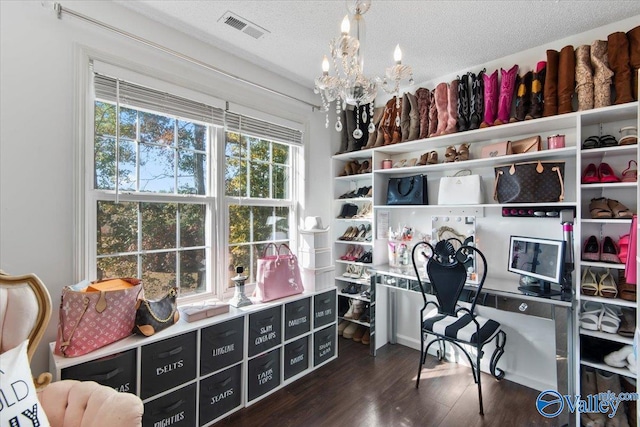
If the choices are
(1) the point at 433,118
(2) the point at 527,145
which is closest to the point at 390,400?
(2) the point at 527,145

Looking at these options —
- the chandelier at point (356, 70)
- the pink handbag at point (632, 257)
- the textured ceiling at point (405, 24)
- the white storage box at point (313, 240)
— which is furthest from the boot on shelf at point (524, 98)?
the white storage box at point (313, 240)

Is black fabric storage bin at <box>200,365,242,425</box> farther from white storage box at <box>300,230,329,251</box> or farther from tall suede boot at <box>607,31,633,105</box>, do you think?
tall suede boot at <box>607,31,633,105</box>

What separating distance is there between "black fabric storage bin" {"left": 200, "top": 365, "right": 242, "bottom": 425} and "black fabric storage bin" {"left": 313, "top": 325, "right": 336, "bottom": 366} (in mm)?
728

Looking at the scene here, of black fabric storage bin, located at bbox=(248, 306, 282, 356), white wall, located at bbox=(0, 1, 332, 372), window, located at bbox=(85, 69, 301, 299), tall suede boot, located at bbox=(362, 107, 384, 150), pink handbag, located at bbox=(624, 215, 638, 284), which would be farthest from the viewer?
tall suede boot, located at bbox=(362, 107, 384, 150)

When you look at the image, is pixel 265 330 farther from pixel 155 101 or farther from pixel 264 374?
pixel 155 101

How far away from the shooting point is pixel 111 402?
106 cm

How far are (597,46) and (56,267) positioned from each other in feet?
12.0

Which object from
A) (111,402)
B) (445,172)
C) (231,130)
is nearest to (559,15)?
(445,172)

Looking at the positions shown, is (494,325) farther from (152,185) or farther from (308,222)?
(152,185)

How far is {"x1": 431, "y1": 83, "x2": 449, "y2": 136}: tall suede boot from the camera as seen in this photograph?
2.59 m

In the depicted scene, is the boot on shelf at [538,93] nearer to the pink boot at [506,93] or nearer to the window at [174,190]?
the pink boot at [506,93]

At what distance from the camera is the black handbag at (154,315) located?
162 centimetres

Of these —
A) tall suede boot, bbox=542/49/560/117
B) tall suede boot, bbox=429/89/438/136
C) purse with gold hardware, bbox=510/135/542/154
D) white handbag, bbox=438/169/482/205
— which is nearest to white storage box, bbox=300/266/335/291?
white handbag, bbox=438/169/482/205

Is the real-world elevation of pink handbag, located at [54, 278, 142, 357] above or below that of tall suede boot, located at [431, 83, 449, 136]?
below
